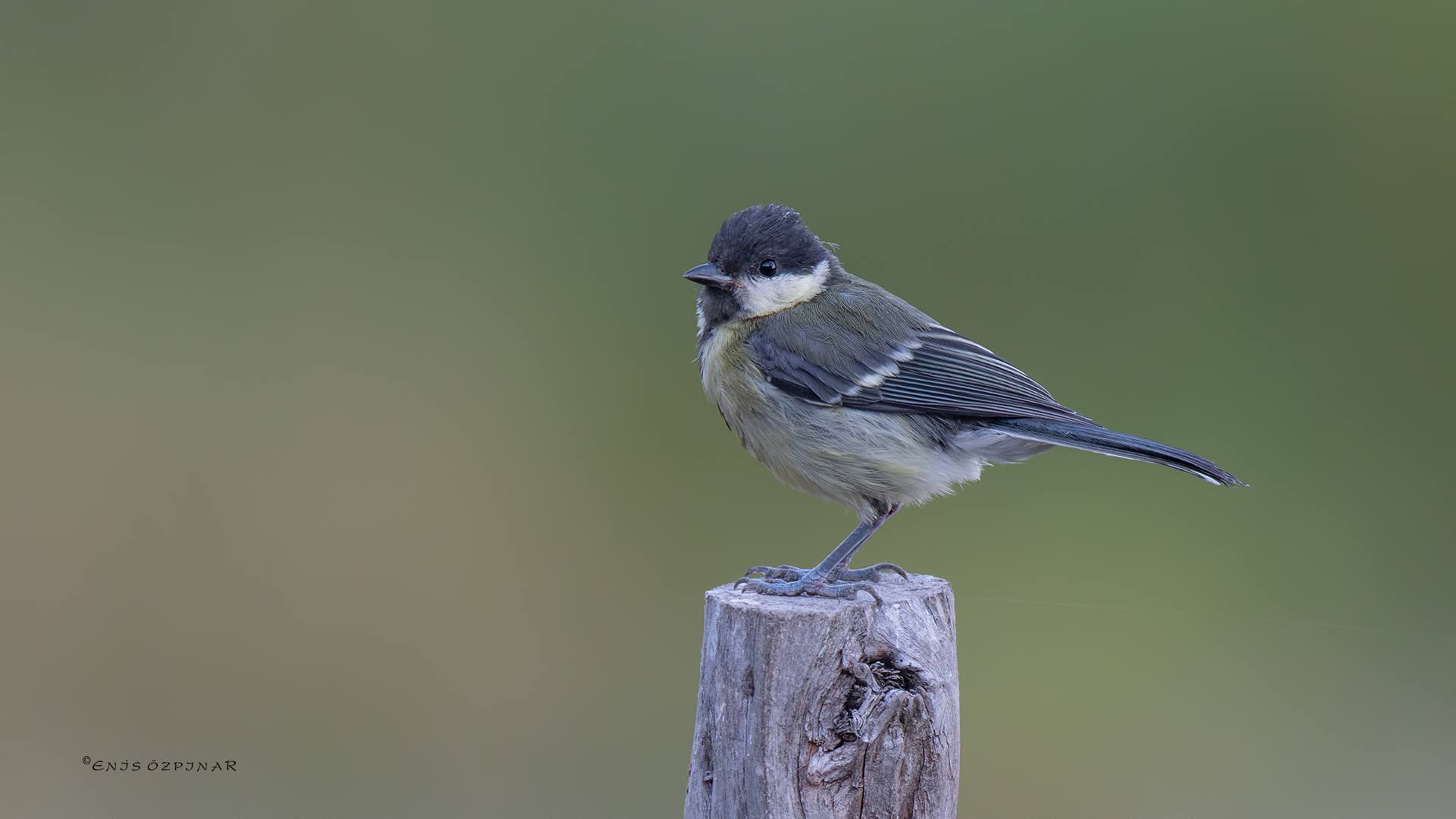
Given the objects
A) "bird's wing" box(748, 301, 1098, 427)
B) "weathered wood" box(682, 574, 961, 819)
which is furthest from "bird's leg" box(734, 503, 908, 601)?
"bird's wing" box(748, 301, 1098, 427)

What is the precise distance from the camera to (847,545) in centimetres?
278

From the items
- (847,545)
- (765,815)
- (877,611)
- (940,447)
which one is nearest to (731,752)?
(765,815)

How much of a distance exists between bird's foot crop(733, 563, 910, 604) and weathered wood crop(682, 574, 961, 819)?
11cm

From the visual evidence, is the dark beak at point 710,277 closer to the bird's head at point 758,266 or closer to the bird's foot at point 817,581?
the bird's head at point 758,266

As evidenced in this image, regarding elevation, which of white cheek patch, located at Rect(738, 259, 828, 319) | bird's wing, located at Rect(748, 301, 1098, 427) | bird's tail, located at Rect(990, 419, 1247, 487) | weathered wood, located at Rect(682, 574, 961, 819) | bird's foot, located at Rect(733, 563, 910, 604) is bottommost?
weathered wood, located at Rect(682, 574, 961, 819)

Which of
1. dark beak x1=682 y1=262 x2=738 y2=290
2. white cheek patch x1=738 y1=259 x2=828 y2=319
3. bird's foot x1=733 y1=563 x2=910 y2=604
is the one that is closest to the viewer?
bird's foot x1=733 y1=563 x2=910 y2=604

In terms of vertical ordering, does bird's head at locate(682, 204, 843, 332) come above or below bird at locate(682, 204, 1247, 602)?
above

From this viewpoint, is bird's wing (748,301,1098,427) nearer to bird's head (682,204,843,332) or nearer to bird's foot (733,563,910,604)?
bird's head (682,204,843,332)

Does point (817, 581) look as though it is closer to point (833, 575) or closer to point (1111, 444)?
point (833, 575)

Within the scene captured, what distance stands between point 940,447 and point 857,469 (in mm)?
282

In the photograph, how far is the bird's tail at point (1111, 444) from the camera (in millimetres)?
2479

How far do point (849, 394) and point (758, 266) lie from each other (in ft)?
1.69

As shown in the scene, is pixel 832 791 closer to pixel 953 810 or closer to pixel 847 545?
pixel 953 810

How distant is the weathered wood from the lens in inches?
81.8
